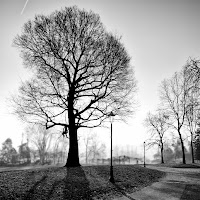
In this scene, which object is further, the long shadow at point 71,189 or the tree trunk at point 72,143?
the tree trunk at point 72,143

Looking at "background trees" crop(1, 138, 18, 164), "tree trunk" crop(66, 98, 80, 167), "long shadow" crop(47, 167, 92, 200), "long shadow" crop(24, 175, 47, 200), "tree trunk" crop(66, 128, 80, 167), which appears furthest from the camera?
"background trees" crop(1, 138, 18, 164)

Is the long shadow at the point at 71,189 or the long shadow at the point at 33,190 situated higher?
the long shadow at the point at 33,190

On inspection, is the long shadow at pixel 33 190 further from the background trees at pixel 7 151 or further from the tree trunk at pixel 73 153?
the background trees at pixel 7 151

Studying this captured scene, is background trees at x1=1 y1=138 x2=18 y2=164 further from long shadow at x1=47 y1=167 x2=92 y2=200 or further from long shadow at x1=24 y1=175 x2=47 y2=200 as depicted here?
long shadow at x1=24 y1=175 x2=47 y2=200

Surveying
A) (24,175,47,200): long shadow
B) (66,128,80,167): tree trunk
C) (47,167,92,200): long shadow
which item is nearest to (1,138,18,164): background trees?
(66,128,80,167): tree trunk

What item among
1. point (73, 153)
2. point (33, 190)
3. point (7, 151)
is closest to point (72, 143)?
point (73, 153)

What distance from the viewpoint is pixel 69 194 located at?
8586 millimetres

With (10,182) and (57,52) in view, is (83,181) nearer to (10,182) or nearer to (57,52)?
(10,182)

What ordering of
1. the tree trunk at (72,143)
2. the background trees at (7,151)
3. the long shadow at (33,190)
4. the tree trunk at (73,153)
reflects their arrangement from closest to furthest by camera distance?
the long shadow at (33,190), the tree trunk at (73,153), the tree trunk at (72,143), the background trees at (7,151)

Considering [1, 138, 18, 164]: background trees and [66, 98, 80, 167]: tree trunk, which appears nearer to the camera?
[66, 98, 80, 167]: tree trunk

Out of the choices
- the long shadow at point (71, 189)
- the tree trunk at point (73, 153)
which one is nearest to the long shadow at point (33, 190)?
the long shadow at point (71, 189)

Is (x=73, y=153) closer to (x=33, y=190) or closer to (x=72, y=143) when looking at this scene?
(x=72, y=143)

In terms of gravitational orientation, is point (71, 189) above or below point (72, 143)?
below

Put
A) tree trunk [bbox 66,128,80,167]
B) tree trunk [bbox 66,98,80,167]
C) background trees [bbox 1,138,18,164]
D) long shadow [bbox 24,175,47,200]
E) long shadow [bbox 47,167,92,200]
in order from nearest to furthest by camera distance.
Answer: long shadow [bbox 24,175,47,200]
long shadow [bbox 47,167,92,200]
tree trunk [bbox 66,128,80,167]
tree trunk [bbox 66,98,80,167]
background trees [bbox 1,138,18,164]
